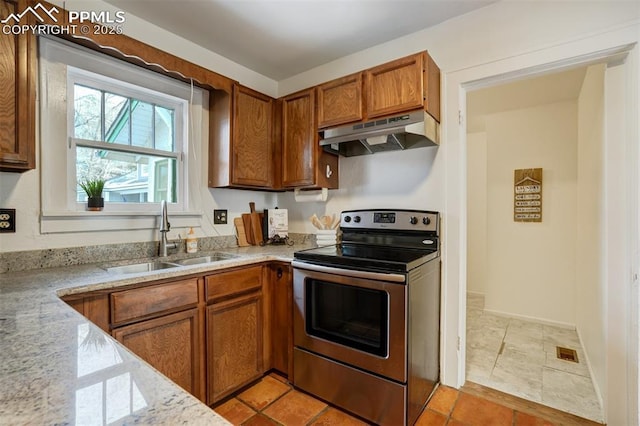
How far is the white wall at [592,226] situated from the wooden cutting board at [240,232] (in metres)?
2.44

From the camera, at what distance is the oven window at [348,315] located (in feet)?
5.46

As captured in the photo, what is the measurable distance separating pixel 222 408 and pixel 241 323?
481 mm

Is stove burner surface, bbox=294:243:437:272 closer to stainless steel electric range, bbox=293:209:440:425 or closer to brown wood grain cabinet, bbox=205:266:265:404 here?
stainless steel electric range, bbox=293:209:440:425

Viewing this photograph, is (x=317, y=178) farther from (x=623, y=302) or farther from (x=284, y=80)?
(x=623, y=302)

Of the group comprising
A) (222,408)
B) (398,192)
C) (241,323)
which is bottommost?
(222,408)

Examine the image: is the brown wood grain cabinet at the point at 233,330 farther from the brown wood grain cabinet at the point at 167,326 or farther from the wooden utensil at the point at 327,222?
the wooden utensil at the point at 327,222

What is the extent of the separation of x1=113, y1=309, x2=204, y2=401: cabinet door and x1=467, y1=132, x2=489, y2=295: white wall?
3.41 metres

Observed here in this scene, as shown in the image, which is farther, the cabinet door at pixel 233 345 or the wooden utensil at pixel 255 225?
the wooden utensil at pixel 255 225

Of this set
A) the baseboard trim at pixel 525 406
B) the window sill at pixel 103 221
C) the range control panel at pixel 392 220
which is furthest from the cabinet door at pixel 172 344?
the baseboard trim at pixel 525 406

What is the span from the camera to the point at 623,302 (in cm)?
154

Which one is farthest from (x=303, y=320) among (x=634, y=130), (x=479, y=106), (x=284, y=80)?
(x=479, y=106)

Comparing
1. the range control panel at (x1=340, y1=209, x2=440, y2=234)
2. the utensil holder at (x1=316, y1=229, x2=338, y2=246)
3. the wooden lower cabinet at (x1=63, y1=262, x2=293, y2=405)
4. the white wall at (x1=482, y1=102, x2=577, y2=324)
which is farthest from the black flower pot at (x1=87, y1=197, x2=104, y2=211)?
the white wall at (x1=482, y1=102, x2=577, y2=324)

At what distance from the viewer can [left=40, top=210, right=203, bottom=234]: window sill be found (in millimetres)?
1699

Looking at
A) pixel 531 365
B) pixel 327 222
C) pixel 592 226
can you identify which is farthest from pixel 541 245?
pixel 327 222
